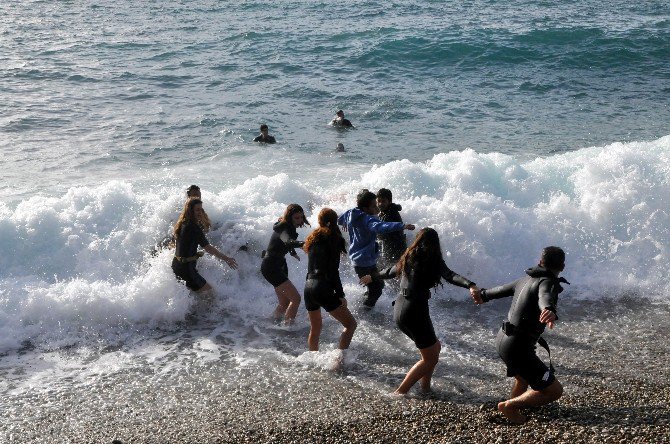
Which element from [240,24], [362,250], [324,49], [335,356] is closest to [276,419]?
[335,356]

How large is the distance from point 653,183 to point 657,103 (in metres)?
9.09

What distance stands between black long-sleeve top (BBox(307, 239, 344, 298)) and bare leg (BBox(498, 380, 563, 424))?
2.15 m

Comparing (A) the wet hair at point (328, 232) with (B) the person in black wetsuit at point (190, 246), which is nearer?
(A) the wet hair at point (328, 232)

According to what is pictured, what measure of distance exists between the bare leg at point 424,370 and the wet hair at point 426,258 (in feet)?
2.12

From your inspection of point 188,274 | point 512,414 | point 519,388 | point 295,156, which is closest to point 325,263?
point 519,388

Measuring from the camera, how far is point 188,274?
962 centimetres

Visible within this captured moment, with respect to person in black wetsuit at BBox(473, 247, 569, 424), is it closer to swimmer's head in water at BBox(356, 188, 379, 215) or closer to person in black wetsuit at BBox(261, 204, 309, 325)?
swimmer's head in water at BBox(356, 188, 379, 215)

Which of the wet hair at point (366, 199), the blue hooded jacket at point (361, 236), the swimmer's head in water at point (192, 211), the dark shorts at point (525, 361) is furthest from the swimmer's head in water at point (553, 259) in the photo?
the swimmer's head in water at point (192, 211)

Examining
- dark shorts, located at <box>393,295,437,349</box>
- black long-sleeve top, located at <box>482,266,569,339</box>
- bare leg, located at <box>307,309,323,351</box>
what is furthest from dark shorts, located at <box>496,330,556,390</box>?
bare leg, located at <box>307,309,323,351</box>

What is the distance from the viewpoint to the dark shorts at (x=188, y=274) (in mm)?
9609

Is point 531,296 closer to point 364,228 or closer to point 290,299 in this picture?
point 364,228

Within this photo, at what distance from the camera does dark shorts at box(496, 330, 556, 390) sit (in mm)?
6383

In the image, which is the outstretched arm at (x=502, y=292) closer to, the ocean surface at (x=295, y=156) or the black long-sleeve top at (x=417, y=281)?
the black long-sleeve top at (x=417, y=281)

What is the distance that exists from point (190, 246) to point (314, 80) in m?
13.9
